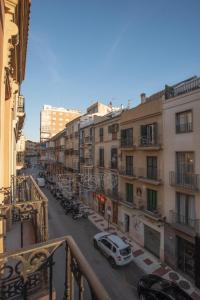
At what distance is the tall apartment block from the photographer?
7438cm

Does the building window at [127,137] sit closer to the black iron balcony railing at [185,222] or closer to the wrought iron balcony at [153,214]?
the wrought iron balcony at [153,214]

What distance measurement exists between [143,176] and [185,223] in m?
5.16

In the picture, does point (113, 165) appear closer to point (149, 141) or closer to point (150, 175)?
point (150, 175)

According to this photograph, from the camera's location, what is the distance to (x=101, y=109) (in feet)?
113

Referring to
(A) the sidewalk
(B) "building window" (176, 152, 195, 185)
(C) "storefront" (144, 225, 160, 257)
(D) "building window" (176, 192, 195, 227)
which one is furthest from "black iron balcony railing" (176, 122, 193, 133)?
(A) the sidewalk

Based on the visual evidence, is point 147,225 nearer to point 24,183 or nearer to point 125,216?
point 125,216

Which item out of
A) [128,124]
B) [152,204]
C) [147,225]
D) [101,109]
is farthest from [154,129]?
[101,109]

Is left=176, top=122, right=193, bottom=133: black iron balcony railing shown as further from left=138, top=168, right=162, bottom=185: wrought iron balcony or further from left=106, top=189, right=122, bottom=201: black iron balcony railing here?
left=106, top=189, right=122, bottom=201: black iron balcony railing

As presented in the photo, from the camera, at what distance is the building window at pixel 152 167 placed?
1603 centimetres

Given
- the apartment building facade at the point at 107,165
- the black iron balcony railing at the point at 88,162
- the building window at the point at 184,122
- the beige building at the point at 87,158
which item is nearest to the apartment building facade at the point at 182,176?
the building window at the point at 184,122

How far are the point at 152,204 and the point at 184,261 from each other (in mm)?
4428

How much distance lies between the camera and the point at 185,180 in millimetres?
13234

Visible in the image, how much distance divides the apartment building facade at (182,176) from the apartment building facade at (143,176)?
2.41 ft

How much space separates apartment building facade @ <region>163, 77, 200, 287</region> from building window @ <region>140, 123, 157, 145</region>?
1106 millimetres
